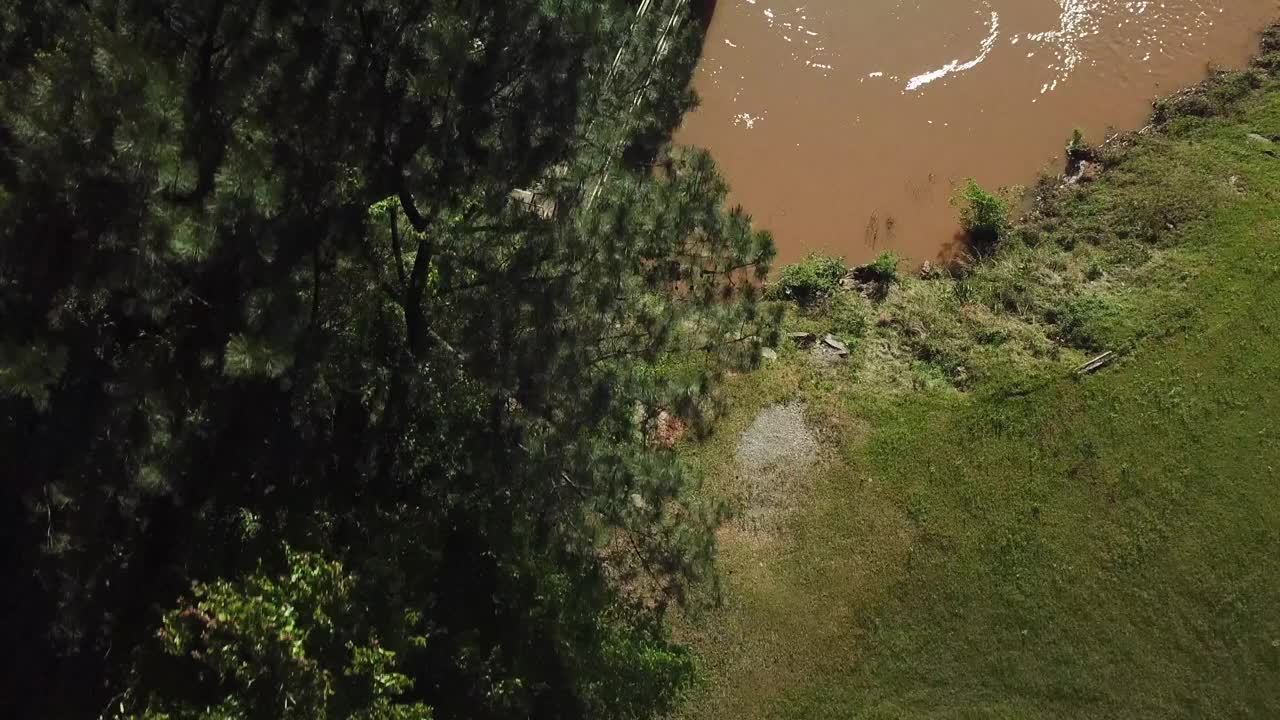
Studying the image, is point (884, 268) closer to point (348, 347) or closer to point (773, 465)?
point (773, 465)

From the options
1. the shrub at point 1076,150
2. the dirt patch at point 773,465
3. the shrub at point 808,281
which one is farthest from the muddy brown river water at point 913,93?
the dirt patch at point 773,465

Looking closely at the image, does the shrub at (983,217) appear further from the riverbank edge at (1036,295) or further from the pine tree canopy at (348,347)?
the pine tree canopy at (348,347)

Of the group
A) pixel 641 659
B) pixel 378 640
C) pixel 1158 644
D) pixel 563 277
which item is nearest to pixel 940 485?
pixel 1158 644

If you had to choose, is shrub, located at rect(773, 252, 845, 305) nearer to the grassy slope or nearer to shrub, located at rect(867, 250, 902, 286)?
shrub, located at rect(867, 250, 902, 286)

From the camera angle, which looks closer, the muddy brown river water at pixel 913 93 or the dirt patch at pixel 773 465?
the dirt patch at pixel 773 465

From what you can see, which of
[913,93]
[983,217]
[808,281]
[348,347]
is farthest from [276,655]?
[913,93]

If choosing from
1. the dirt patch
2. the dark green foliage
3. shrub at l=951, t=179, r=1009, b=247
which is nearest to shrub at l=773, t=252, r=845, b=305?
the dirt patch

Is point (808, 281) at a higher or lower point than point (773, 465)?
higher
